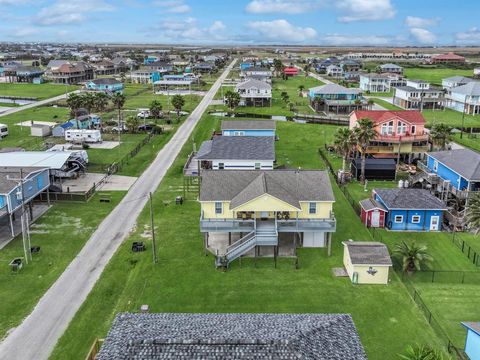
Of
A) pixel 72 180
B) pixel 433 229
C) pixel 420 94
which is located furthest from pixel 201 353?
pixel 420 94

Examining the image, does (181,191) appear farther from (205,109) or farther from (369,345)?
(205,109)

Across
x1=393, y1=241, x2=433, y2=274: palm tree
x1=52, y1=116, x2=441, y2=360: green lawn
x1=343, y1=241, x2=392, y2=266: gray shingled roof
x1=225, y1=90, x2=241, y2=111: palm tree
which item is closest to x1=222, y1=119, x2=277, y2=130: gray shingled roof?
x1=52, y1=116, x2=441, y2=360: green lawn

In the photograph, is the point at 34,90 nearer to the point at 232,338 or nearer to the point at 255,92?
the point at 255,92

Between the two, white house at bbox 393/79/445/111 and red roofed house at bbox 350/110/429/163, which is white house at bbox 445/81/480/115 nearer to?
white house at bbox 393/79/445/111

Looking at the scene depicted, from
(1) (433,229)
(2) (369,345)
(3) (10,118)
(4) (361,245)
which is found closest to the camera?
(2) (369,345)

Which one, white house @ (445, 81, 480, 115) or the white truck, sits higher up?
white house @ (445, 81, 480, 115)

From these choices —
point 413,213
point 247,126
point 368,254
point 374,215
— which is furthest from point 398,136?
point 368,254

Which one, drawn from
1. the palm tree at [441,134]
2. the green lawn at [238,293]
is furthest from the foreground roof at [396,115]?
the green lawn at [238,293]
